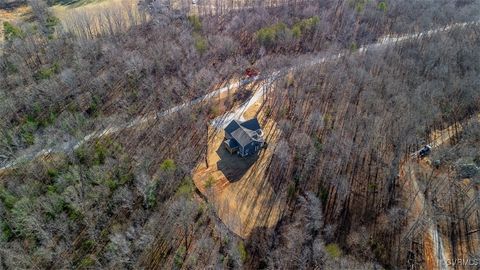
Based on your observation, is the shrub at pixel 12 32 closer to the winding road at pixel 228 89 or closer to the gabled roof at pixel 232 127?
the winding road at pixel 228 89

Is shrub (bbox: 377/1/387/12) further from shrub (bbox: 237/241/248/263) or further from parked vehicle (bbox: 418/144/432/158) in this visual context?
shrub (bbox: 237/241/248/263)

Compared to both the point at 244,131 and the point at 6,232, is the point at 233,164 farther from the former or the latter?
the point at 6,232

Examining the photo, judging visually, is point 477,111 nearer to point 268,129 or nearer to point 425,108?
point 425,108

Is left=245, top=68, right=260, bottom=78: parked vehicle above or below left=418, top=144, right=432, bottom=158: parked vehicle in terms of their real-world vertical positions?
above

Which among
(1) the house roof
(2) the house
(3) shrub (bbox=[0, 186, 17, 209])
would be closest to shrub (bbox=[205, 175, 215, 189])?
(2) the house

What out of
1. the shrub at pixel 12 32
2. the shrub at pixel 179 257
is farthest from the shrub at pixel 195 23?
the shrub at pixel 179 257

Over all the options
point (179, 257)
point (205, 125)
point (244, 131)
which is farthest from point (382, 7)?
point (179, 257)
